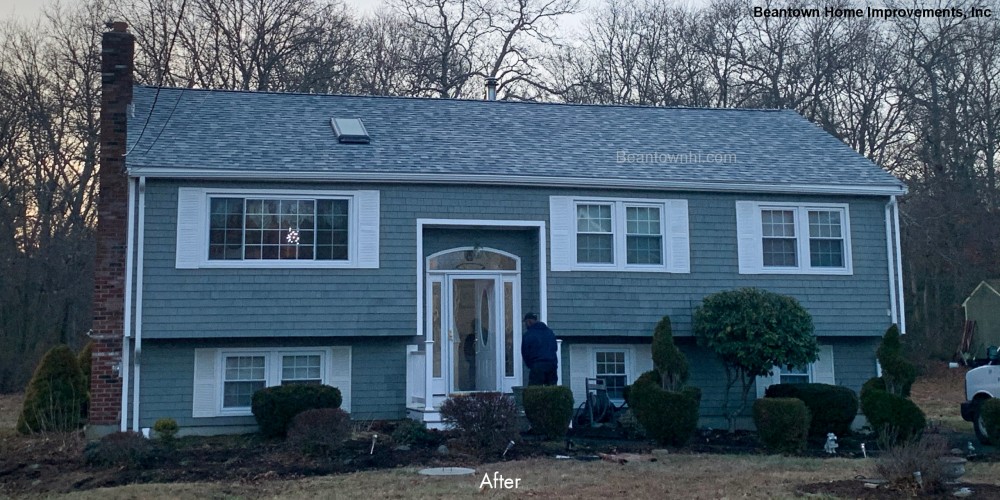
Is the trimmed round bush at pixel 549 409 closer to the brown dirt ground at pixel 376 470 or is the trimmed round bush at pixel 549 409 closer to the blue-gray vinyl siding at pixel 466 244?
the brown dirt ground at pixel 376 470

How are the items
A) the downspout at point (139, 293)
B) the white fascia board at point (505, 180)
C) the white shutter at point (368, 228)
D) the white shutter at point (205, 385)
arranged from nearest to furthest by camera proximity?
the downspout at point (139, 293), the white fascia board at point (505, 180), the white shutter at point (205, 385), the white shutter at point (368, 228)

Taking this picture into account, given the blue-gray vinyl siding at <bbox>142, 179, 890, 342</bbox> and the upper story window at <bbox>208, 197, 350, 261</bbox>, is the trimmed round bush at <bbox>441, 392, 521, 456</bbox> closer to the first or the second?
the blue-gray vinyl siding at <bbox>142, 179, 890, 342</bbox>

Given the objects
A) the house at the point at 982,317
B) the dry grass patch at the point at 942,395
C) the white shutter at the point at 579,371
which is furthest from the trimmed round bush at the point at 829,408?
the house at the point at 982,317

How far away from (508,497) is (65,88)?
24.6m

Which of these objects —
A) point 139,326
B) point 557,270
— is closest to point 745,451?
point 557,270

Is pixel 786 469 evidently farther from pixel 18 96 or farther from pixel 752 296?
pixel 18 96

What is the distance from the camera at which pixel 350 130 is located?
1752 centimetres

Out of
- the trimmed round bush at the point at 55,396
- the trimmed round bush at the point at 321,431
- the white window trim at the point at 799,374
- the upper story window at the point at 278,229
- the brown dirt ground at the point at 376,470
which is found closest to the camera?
the brown dirt ground at the point at 376,470

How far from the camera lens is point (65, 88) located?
1163 inches

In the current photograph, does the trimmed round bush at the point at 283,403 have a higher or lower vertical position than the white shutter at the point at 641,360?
lower

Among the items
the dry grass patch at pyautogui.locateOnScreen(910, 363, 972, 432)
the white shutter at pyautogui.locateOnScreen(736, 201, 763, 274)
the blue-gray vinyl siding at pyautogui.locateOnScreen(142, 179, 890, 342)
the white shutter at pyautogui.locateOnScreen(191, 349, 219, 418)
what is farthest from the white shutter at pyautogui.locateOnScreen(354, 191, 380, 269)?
the dry grass patch at pyautogui.locateOnScreen(910, 363, 972, 432)

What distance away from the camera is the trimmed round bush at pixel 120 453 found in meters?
11.9

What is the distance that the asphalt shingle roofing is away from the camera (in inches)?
637

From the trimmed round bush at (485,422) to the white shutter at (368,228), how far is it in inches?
147
